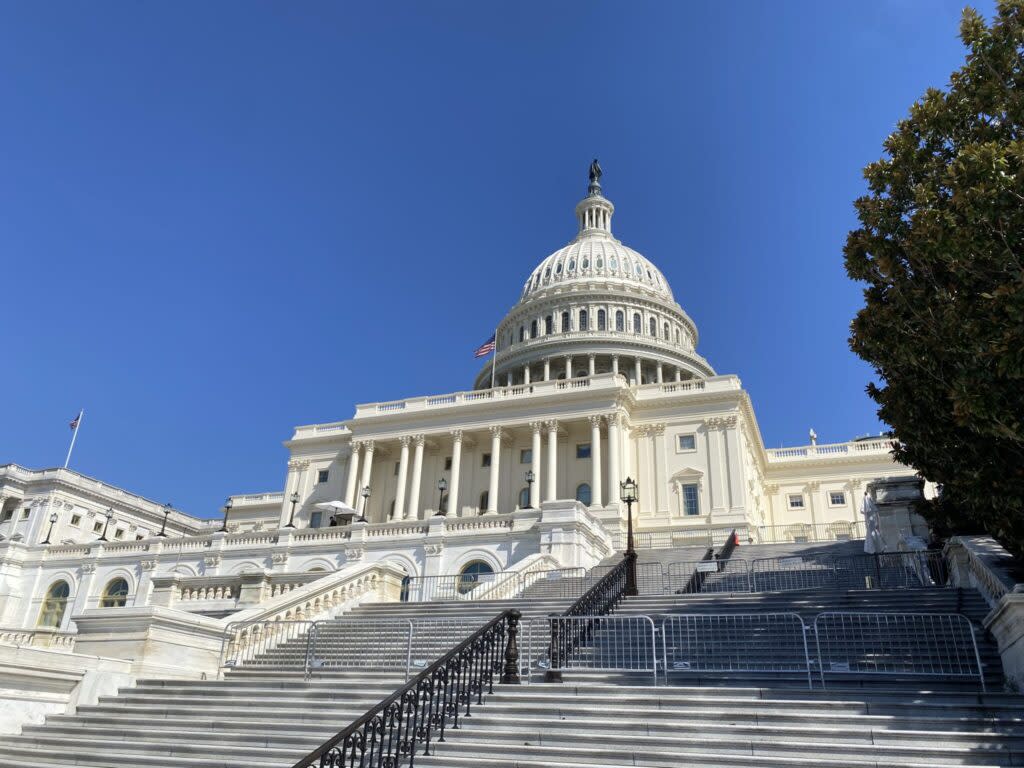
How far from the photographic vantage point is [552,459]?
Answer: 53.6m

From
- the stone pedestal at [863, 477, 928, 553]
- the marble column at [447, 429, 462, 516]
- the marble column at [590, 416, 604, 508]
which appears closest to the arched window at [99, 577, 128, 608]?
the marble column at [447, 429, 462, 516]

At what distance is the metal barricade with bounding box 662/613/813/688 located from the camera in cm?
1327

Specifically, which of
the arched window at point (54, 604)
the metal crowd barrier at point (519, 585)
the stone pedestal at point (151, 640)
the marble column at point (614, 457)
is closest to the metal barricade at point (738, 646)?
the metal crowd barrier at point (519, 585)

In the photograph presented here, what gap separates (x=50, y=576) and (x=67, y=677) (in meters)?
33.6

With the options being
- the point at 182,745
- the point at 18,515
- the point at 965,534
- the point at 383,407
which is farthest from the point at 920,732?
the point at 18,515

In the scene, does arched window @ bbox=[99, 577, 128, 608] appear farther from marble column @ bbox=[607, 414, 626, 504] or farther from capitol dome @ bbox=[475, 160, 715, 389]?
capitol dome @ bbox=[475, 160, 715, 389]

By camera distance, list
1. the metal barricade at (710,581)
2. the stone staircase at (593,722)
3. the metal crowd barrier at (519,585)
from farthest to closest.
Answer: the metal crowd barrier at (519,585), the metal barricade at (710,581), the stone staircase at (593,722)

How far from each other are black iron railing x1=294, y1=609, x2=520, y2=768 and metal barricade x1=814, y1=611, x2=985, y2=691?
497 centimetres

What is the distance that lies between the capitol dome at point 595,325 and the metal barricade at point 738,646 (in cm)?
6245

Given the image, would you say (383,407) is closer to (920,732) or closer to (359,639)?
(359,639)

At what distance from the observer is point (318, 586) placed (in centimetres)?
2047

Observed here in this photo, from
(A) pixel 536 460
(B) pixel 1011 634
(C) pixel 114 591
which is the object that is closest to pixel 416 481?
(A) pixel 536 460

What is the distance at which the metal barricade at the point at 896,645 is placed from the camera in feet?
40.4

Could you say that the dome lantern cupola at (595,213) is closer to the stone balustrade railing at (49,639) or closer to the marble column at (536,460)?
the marble column at (536,460)
